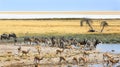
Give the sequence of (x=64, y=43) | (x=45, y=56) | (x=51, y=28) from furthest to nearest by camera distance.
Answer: (x=51, y=28)
(x=64, y=43)
(x=45, y=56)

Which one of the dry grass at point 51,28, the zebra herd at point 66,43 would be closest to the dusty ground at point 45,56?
Answer: the zebra herd at point 66,43

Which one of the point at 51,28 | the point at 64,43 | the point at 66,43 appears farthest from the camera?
the point at 51,28

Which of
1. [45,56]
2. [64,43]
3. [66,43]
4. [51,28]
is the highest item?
[45,56]

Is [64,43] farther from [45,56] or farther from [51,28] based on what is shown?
[51,28]

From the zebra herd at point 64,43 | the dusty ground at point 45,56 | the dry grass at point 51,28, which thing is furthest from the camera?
the dry grass at point 51,28

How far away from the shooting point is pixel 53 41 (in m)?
39.6

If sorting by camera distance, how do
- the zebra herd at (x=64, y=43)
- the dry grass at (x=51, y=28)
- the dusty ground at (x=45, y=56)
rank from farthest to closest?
the dry grass at (x=51, y=28)
the zebra herd at (x=64, y=43)
the dusty ground at (x=45, y=56)

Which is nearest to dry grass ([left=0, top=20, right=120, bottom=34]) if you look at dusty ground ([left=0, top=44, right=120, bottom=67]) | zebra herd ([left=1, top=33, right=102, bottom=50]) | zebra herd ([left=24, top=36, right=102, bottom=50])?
zebra herd ([left=1, top=33, right=102, bottom=50])

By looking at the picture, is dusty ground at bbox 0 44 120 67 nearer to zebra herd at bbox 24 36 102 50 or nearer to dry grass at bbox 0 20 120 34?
zebra herd at bbox 24 36 102 50

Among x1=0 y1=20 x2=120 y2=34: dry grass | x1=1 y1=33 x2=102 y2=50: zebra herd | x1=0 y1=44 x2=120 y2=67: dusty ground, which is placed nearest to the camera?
x1=0 y1=44 x2=120 y2=67: dusty ground

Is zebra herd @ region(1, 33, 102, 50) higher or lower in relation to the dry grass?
higher

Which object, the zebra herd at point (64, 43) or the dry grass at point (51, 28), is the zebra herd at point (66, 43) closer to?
the zebra herd at point (64, 43)

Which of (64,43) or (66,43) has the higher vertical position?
(64,43)

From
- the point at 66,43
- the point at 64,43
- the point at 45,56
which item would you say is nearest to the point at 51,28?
the point at 66,43
